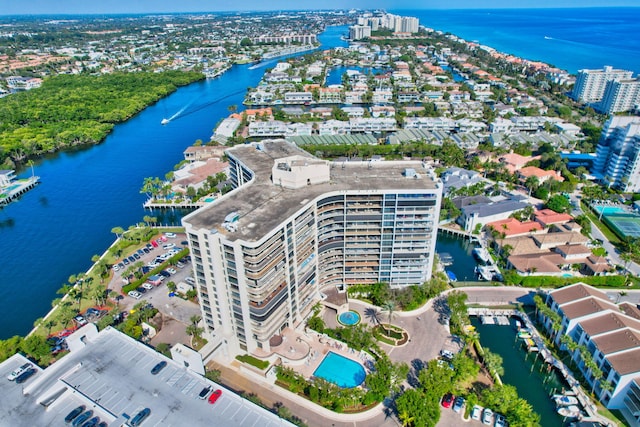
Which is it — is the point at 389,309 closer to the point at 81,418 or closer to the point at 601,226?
the point at 81,418

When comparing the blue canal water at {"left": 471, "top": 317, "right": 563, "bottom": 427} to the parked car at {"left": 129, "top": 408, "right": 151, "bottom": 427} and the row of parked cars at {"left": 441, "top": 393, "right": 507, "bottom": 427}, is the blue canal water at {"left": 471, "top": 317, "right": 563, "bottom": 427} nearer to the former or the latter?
the row of parked cars at {"left": 441, "top": 393, "right": 507, "bottom": 427}

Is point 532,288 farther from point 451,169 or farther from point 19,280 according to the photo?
point 19,280

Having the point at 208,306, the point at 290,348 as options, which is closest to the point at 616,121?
the point at 290,348

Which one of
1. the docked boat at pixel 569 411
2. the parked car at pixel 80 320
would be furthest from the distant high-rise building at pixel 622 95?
the parked car at pixel 80 320

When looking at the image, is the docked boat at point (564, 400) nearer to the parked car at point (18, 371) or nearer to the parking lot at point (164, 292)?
the parking lot at point (164, 292)

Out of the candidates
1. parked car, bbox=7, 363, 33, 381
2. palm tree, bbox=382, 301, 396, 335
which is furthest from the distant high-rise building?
parked car, bbox=7, 363, 33, 381

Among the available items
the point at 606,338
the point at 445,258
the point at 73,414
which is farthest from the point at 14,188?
the point at 606,338
